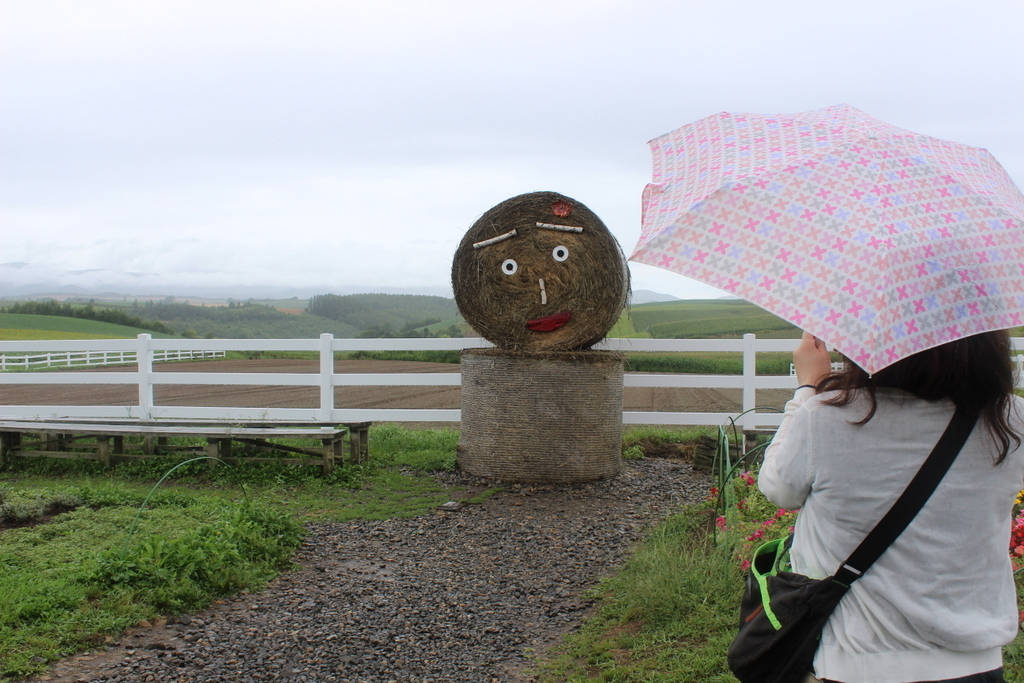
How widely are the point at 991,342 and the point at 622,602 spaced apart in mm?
2482

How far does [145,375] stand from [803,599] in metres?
8.74

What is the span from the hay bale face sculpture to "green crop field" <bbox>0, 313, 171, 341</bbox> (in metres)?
29.9

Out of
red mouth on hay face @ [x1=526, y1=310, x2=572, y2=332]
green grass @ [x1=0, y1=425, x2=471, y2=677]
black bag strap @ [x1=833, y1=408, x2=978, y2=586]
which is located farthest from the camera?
red mouth on hay face @ [x1=526, y1=310, x2=572, y2=332]

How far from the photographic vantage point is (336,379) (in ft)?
27.8

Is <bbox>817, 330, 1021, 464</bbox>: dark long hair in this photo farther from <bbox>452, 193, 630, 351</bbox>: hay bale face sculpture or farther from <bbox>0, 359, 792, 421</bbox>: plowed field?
<bbox>0, 359, 792, 421</bbox>: plowed field

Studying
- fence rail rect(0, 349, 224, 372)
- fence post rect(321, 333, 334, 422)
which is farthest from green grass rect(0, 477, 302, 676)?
fence rail rect(0, 349, 224, 372)

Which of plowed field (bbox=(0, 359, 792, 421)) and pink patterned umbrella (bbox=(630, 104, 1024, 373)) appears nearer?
pink patterned umbrella (bbox=(630, 104, 1024, 373))

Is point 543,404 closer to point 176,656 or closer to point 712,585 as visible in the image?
point 712,585

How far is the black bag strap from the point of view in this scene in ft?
4.93

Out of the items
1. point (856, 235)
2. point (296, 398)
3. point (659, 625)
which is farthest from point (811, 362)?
point (296, 398)

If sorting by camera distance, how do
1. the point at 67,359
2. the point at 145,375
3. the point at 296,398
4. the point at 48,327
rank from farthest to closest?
the point at 48,327 → the point at 67,359 → the point at 296,398 → the point at 145,375

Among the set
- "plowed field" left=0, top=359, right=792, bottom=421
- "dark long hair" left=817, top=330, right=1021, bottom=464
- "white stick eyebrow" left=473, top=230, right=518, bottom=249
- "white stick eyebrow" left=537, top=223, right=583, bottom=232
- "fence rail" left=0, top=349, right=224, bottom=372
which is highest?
"white stick eyebrow" left=537, top=223, right=583, bottom=232

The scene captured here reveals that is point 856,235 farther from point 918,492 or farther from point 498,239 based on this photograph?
point 498,239

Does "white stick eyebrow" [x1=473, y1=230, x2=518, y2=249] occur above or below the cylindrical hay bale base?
above
